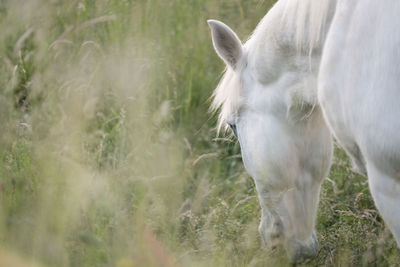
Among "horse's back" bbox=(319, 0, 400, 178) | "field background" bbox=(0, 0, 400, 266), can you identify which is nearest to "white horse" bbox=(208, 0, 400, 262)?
"horse's back" bbox=(319, 0, 400, 178)

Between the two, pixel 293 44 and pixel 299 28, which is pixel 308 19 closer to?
pixel 299 28

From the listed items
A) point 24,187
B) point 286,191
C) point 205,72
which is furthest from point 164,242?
point 205,72

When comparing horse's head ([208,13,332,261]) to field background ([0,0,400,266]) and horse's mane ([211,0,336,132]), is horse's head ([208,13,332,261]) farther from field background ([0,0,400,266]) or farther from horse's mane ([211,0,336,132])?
field background ([0,0,400,266])

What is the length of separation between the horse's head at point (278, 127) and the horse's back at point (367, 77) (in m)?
0.38

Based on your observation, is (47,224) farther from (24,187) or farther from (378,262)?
(378,262)

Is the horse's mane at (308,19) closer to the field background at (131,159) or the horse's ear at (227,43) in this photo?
the horse's ear at (227,43)

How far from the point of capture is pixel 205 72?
450 centimetres

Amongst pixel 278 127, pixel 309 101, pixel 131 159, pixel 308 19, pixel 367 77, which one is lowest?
pixel 131 159

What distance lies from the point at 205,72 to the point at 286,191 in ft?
7.18

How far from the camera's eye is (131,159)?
3.15 m

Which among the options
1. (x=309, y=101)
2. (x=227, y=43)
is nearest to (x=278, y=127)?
(x=309, y=101)

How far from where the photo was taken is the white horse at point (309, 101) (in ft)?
5.77

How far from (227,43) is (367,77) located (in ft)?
2.95

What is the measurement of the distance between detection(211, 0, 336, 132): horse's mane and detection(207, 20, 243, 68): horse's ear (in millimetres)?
53
